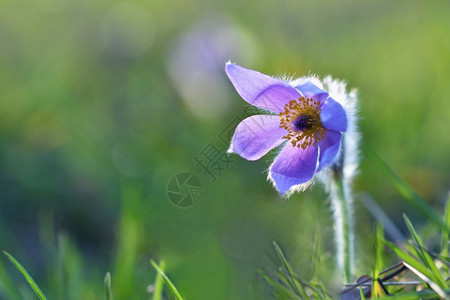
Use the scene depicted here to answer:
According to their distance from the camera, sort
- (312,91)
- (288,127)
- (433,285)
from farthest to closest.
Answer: (288,127), (312,91), (433,285)

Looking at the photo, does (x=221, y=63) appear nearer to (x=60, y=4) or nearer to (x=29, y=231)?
(x=29, y=231)

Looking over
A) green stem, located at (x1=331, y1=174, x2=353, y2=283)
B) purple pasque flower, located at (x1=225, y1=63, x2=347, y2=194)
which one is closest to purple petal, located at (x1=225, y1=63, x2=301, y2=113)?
purple pasque flower, located at (x1=225, y1=63, x2=347, y2=194)

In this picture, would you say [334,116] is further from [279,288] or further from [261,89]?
[279,288]

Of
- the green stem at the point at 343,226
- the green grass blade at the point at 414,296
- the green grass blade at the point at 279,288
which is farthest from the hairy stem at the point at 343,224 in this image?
the green grass blade at the point at 414,296

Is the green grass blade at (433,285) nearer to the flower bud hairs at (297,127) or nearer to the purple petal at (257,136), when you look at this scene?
the flower bud hairs at (297,127)

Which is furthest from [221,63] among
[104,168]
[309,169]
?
[309,169]

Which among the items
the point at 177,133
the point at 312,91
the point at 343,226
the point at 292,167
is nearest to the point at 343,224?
the point at 343,226
